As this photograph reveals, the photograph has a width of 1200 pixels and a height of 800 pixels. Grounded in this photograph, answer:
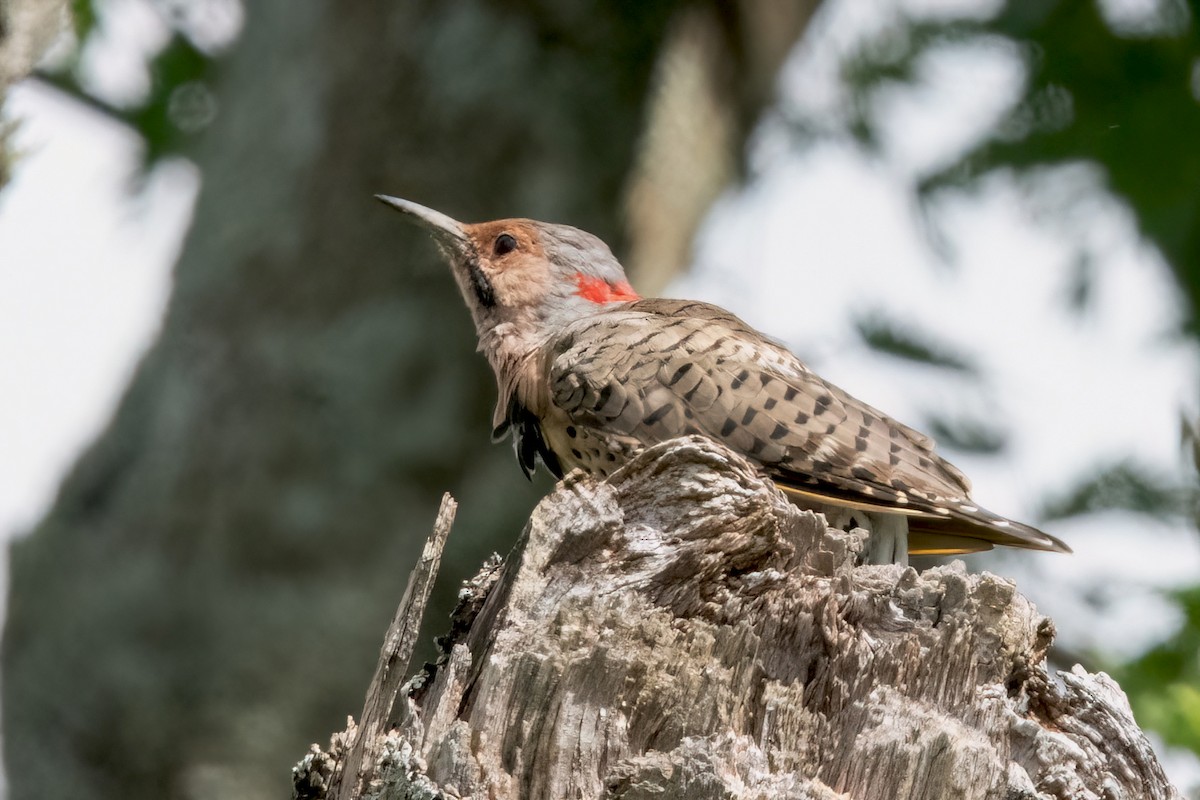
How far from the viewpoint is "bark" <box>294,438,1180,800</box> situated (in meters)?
2.78

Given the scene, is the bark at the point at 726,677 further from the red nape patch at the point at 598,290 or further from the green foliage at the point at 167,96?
the green foliage at the point at 167,96

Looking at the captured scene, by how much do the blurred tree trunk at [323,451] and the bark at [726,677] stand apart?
21.5ft

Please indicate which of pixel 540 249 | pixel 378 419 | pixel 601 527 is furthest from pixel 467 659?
pixel 378 419

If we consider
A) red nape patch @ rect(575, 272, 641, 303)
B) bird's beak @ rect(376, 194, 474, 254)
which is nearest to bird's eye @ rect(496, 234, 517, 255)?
bird's beak @ rect(376, 194, 474, 254)

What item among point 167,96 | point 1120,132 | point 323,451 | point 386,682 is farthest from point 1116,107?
point 167,96

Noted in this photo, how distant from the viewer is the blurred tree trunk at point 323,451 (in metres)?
9.64

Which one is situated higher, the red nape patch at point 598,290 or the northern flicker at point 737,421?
the red nape patch at point 598,290

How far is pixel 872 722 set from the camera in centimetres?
295

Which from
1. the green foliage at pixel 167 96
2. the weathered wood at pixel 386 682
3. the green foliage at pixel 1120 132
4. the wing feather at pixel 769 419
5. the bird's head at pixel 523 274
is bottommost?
the weathered wood at pixel 386 682

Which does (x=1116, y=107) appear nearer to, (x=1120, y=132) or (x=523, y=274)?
(x=1120, y=132)

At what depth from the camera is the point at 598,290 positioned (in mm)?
6434

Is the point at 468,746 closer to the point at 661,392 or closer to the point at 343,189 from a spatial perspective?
the point at 661,392

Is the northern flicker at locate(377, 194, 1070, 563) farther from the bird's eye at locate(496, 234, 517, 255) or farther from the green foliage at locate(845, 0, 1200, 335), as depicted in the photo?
the green foliage at locate(845, 0, 1200, 335)

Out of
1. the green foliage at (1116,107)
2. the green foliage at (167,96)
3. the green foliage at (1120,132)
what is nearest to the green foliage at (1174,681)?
the green foliage at (1120,132)
